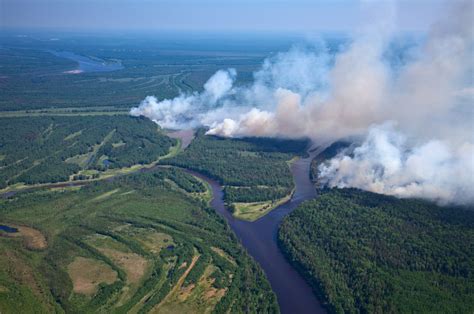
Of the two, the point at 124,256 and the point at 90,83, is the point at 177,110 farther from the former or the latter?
the point at 124,256

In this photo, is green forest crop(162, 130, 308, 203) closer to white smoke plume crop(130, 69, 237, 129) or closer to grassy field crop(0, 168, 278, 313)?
grassy field crop(0, 168, 278, 313)

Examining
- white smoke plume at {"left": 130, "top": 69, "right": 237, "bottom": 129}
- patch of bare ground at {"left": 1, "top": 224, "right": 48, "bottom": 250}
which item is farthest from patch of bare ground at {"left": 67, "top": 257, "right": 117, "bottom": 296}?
white smoke plume at {"left": 130, "top": 69, "right": 237, "bottom": 129}

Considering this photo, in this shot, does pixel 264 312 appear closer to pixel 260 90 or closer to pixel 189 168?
pixel 189 168

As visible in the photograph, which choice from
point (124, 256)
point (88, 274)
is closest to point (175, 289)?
point (124, 256)

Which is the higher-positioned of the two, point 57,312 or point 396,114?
point 396,114

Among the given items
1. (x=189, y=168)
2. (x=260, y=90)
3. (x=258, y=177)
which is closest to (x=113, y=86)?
(x=260, y=90)

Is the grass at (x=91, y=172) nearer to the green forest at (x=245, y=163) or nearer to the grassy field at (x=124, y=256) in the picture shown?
the green forest at (x=245, y=163)
